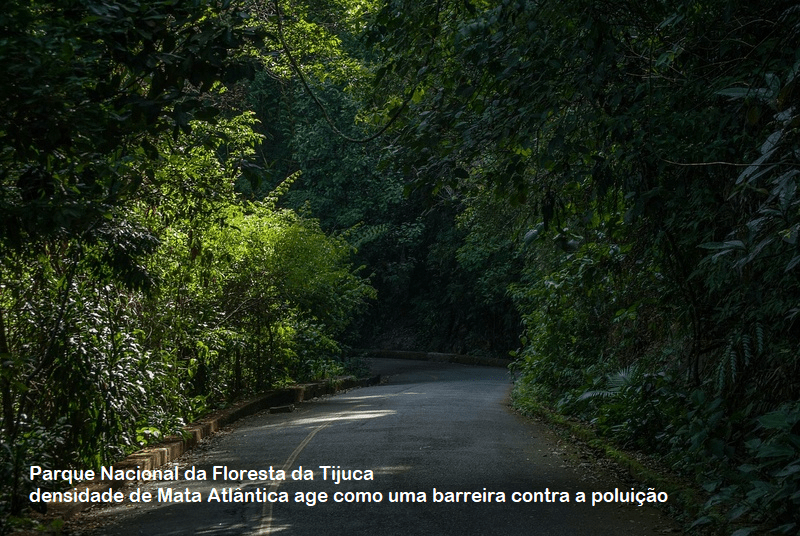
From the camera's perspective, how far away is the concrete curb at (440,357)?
142ft

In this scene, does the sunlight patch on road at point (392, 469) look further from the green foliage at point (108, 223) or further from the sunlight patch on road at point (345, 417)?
the sunlight patch on road at point (345, 417)

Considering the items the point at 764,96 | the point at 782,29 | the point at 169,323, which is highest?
the point at 782,29

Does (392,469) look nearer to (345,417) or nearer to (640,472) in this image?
(640,472)

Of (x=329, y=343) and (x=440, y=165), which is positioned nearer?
(x=440, y=165)

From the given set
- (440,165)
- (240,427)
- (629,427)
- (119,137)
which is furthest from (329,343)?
(119,137)

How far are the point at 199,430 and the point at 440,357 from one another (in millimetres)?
31737

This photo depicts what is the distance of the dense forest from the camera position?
23.9 ft

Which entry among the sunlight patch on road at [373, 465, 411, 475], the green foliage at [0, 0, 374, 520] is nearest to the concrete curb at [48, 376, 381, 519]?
the green foliage at [0, 0, 374, 520]

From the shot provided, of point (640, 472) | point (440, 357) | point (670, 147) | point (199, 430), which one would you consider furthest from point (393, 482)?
point (440, 357)

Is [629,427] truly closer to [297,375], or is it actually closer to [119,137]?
[119,137]

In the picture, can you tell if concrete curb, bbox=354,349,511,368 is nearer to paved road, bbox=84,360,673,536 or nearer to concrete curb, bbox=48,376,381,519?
concrete curb, bbox=48,376,381,519

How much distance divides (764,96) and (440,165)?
11.9ft

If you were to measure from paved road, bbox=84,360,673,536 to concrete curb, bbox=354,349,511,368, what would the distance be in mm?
24432

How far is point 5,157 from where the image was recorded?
8.03m
